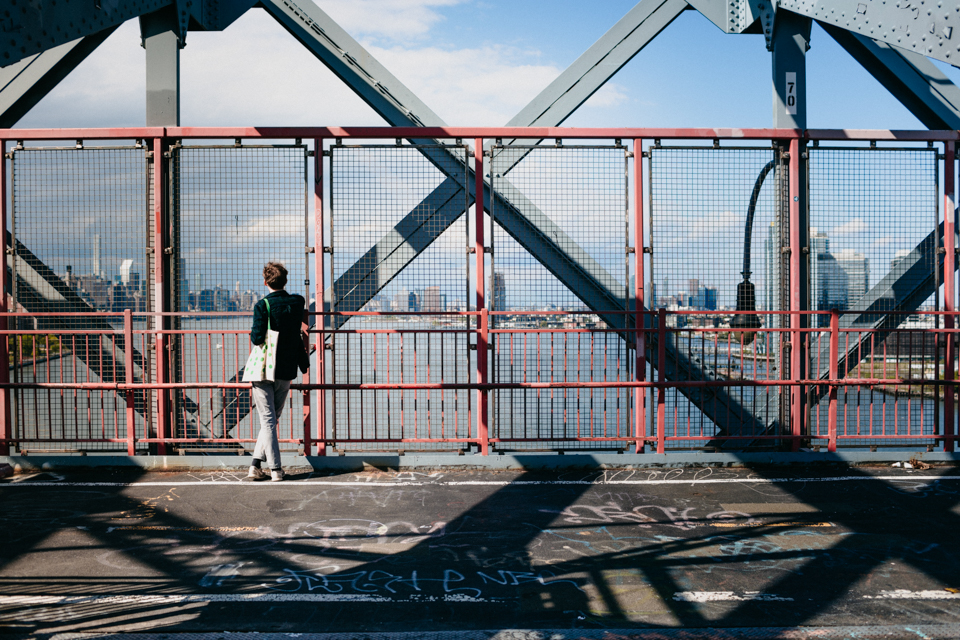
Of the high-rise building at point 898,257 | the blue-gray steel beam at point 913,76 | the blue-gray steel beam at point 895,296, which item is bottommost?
the blue-gray steel beam at point 895,296

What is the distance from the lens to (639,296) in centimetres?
741

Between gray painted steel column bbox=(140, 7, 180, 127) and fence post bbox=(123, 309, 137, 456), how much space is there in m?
2.51

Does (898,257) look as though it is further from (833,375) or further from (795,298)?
(833,375)

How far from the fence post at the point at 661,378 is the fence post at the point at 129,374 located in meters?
5.89

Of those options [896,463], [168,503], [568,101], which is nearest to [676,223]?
[568,101]

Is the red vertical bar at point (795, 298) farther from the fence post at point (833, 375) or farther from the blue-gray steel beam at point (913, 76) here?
the blue-gray steel beam at point (913, 76)

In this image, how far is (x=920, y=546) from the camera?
15.6 feet

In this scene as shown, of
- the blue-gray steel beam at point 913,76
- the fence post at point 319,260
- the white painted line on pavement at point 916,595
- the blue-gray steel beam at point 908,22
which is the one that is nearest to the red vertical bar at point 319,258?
the fence post at point 319,260

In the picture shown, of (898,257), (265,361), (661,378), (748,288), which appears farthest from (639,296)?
(265,361)

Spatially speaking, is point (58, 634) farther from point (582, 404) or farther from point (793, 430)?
point (793, 430)

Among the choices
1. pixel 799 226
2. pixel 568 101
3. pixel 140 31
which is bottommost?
pixel 799 226

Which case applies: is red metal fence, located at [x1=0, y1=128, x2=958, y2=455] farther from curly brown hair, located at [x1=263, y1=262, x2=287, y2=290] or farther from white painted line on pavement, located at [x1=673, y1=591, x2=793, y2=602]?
white painted line on pavement, located at [x1=673, y1=591, x2=793, y2=602]

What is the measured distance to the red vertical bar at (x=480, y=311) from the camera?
7164 mm

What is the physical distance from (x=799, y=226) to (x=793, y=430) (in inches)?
96.6
